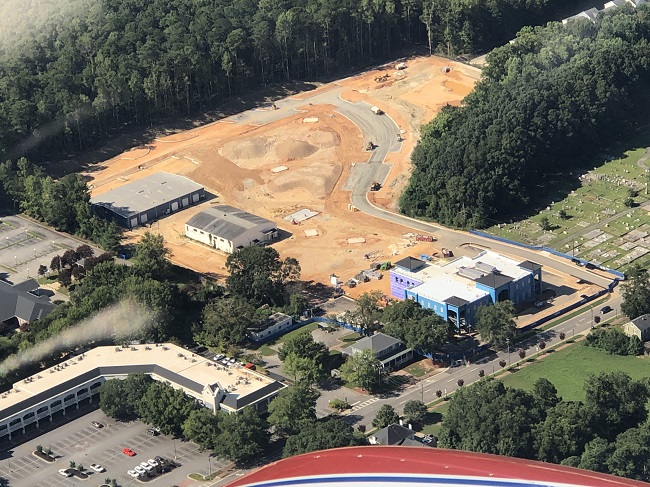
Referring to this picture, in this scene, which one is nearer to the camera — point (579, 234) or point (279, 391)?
point (279, 391)

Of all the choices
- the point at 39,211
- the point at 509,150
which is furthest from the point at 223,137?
the point at 509,150

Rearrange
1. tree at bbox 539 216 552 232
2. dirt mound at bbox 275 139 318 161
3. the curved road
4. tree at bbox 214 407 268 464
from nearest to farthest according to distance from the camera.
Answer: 1. tree at bbox 214 407 268 464
2. the curved road
3. tree at bbox 539 216 552 232
4. dirt mound at bbox 275 139 318 161

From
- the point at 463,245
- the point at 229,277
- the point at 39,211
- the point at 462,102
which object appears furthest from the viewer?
the point at 462,102

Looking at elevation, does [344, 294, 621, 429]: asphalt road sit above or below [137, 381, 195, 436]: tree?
below

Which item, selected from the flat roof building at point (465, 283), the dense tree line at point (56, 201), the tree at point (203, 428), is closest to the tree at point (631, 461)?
the flat roof building at point (465, 283)

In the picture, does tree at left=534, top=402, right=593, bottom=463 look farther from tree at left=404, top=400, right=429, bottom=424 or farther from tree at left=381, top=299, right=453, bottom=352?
tree at left=381, top=299, right=453, bottom=352

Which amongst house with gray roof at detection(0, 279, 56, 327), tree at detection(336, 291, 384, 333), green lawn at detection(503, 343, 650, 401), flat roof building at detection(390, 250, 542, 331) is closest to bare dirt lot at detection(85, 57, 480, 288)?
flat roof building at detection(390, 250, 542, 331)

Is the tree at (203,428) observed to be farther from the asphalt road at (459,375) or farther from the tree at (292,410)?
the asphalt road at (459,375)

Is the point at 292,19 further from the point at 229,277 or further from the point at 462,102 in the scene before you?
the point at 229,277
